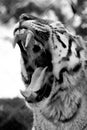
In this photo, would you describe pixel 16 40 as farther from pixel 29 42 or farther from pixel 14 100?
pixel 14 100

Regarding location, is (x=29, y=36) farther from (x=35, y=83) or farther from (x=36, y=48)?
(x=35, y=83)

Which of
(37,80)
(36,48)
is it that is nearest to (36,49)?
(36,48)

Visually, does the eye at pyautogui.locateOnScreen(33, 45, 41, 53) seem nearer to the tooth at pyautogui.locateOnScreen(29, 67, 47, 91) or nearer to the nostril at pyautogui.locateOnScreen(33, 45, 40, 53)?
the nostril at pyautogui.locateOnScreen(33, 45, 40, 53)

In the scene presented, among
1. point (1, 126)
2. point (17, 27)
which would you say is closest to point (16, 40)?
point (17, 27)

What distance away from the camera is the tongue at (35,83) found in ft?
11.3

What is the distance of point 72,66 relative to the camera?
3.51m

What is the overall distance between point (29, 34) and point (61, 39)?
220 mm

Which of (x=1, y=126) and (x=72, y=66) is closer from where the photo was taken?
(x=72, y=66)

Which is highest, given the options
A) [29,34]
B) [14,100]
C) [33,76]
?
[29,34]

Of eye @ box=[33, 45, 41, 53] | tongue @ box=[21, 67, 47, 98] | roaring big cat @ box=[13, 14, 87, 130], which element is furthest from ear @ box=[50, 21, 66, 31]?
tongue @ box=[21, 67, 47, 98]

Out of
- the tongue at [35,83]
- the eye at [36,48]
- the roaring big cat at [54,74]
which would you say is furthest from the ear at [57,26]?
the tongue at [35,83]

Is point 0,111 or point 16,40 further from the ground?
point 16,40

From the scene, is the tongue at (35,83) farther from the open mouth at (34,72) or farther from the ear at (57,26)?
the ear at (57,26)

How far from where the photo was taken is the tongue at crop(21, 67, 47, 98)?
346 cm
